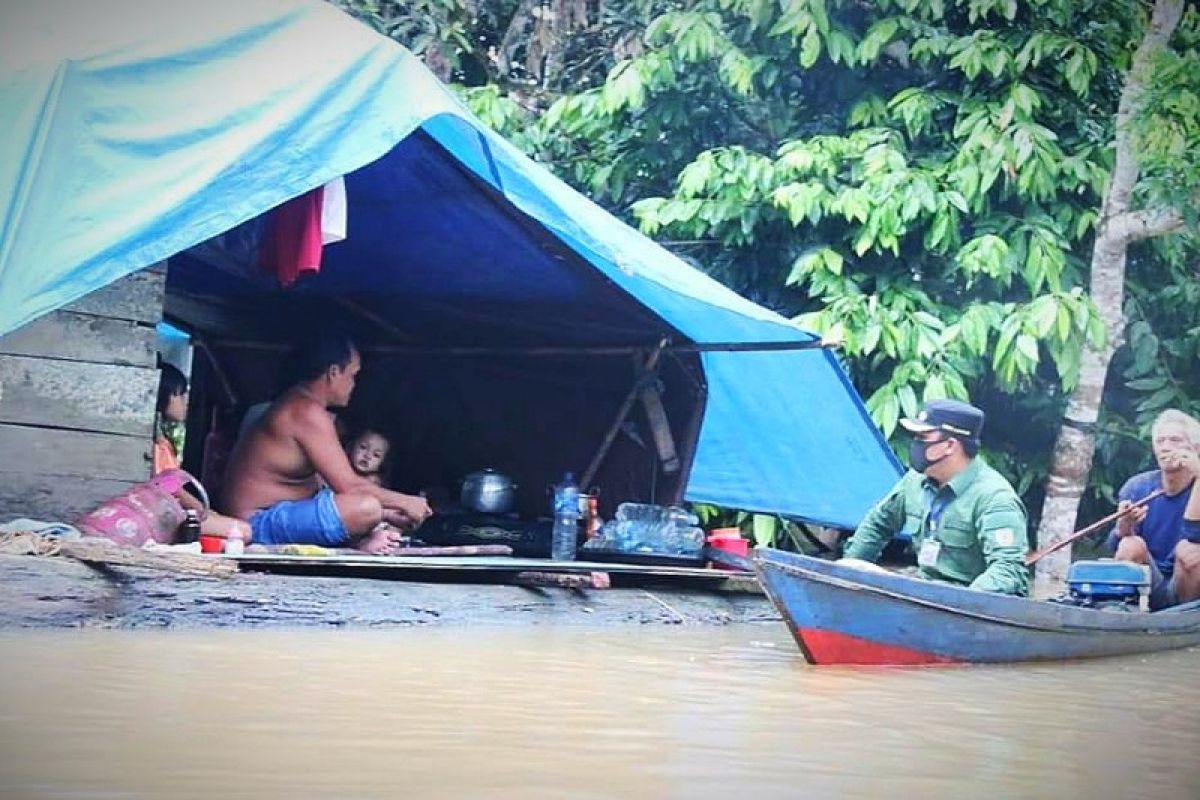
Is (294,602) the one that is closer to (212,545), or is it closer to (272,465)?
(212,545)

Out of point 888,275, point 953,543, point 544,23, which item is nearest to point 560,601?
point 953,543

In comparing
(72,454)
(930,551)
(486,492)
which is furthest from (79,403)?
(930,551)

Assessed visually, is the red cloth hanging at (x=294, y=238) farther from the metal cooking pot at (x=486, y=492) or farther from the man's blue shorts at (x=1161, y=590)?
the man's blue shorts at (x=1161, y=590)

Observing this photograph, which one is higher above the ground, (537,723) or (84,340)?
(84,340)

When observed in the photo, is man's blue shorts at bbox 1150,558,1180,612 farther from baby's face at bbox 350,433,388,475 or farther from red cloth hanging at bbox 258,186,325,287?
red cloth hanging at bbox 258,186,325,287

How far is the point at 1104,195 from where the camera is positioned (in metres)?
8.62

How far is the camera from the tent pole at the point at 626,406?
7707mm

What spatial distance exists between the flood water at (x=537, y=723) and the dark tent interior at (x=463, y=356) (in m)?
2.49

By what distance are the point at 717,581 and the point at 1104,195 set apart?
342 centimetres

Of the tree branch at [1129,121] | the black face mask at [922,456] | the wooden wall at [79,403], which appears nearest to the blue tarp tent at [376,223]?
the wooden wall at [79,403]

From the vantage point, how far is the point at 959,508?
19.4 ft

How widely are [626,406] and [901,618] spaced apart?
2792 millimetres

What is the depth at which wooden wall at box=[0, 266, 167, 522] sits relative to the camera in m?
5.38

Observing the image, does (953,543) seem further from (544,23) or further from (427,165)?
(544,23)
